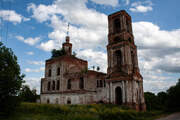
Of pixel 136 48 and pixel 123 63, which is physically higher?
pixel 136 48

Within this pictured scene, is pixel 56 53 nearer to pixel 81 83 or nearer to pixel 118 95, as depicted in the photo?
pixel 81 83

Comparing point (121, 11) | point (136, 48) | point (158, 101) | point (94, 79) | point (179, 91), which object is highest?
point (121, 11)

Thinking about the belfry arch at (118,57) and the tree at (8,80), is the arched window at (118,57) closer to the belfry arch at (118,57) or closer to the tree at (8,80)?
the belfry arch at (118,57)

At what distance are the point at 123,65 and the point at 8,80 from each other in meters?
16.9

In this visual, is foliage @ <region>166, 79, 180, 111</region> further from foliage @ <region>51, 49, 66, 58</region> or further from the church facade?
foliage @ <region>51, 49, 66, 58</region>

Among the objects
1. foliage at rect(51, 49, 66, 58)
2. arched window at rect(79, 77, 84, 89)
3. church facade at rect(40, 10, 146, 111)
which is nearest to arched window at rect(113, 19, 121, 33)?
church facade at rect(40, 10, 146, 111)

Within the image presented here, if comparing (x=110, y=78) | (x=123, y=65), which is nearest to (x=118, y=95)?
(x=110, y=78)

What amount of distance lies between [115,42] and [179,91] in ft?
53.4

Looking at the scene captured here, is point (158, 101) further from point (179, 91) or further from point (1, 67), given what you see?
point (1, 67)

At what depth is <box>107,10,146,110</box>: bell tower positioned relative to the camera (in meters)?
23.9

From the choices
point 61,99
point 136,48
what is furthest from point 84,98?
point 136,48

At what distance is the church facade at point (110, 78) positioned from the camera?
24719mm

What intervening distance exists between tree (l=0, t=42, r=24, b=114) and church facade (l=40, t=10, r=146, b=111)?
14.4 m

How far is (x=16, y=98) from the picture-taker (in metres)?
16.1
